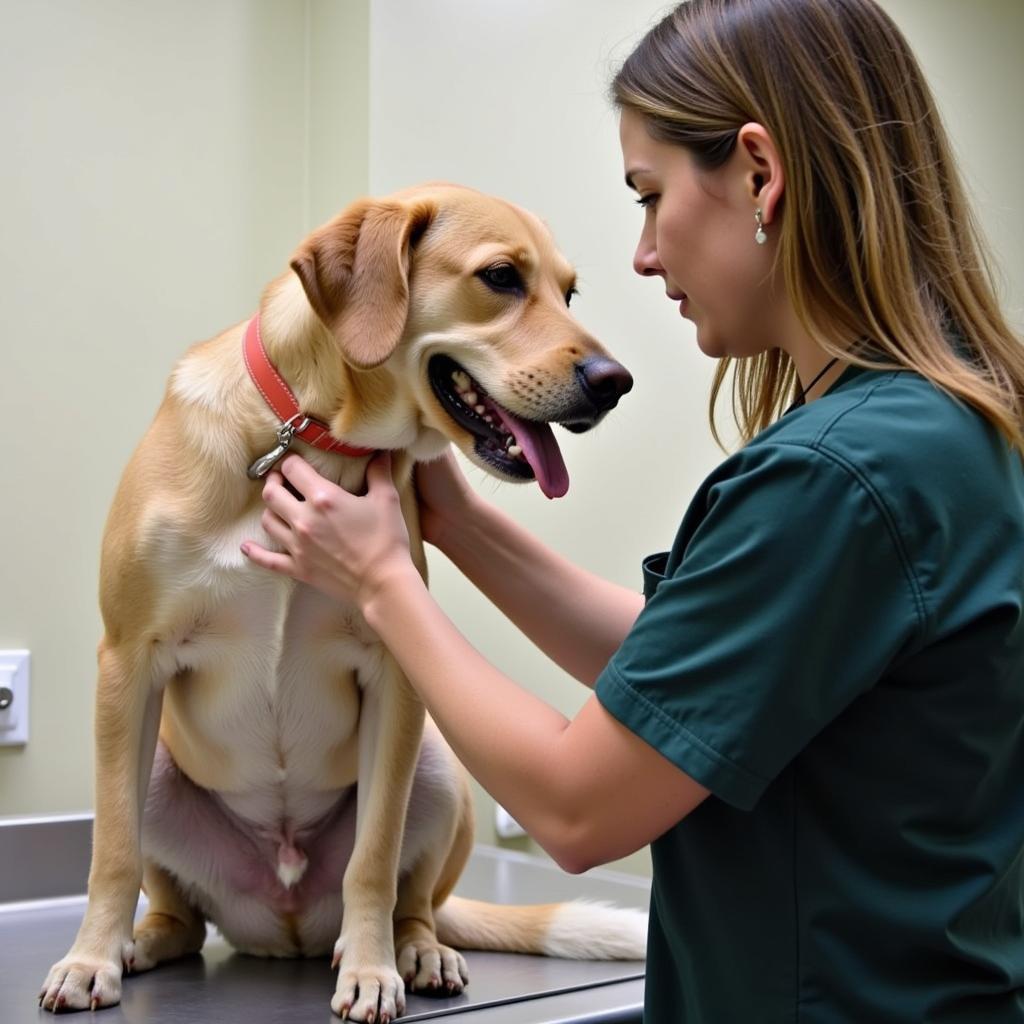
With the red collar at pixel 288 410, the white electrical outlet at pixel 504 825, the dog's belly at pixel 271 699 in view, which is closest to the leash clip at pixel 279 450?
the red collar at pixel 288 410

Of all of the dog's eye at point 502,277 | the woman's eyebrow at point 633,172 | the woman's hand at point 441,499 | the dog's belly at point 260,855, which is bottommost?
the dog's belly at point 260,855

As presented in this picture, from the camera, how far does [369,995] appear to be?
42.1 inches

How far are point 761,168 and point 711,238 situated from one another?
61mm

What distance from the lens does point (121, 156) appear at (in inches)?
74.5

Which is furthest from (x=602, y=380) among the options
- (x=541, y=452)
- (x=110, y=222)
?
(x=110, y=222)

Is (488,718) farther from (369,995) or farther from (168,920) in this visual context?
(168,920)

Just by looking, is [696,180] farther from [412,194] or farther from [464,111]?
[464,111]

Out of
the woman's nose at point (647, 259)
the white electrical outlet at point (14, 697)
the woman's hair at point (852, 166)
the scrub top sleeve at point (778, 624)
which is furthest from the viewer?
the white electrical outlet at point (14, 697)

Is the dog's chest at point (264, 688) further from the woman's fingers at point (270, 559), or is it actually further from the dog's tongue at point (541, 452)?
the dog's tongue at point (541, 452)

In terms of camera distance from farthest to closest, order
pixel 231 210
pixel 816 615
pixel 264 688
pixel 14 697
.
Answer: pixel 231 210 → pixel 14 697 → pixel 264 688 → pixel 816 615

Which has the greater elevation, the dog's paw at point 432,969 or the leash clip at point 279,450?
Answer: the leash clip at point 279,450

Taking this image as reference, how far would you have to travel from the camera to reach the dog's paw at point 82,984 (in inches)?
41.5

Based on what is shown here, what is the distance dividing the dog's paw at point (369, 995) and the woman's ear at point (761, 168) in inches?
27.4

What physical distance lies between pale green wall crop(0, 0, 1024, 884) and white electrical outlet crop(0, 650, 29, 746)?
0.02 metres
